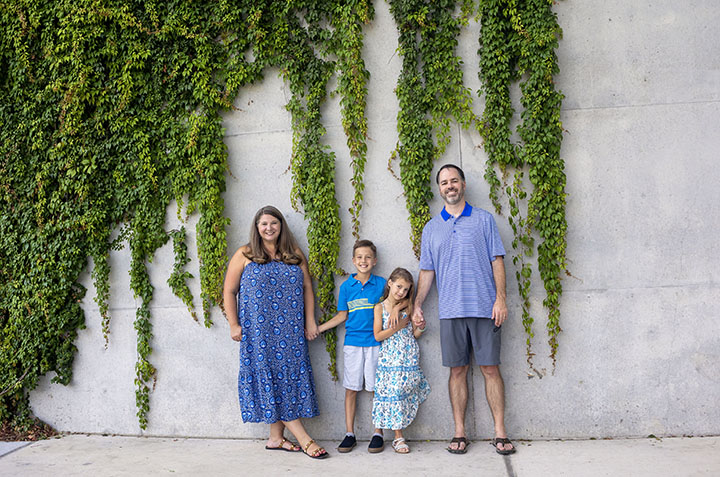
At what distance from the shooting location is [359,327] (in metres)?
3.90

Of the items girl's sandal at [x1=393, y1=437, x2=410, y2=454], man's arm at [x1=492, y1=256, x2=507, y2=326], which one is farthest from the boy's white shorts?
man's arm at [x1=492, y1=256, x2=507, y2=326]

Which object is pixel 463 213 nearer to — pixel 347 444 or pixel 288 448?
pixel 347 444

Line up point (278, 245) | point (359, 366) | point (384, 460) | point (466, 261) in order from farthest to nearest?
point (278, 245)
point (359, 366)
point (466, 261)
point (384, 460)

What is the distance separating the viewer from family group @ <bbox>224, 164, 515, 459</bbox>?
3.73 m

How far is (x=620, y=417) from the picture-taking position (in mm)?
3859

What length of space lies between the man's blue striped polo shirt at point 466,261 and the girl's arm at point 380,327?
0.91ft

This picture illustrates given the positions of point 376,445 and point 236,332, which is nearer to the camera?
point 376,445

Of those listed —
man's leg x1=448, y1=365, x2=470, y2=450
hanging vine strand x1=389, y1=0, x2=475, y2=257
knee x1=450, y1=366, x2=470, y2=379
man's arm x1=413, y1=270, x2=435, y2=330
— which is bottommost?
man's leg x1=448, y1=365, x2=470, y2=450

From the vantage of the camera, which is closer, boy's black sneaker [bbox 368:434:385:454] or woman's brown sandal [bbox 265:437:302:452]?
boy's black sneaker [bbox 368:434:385:454]

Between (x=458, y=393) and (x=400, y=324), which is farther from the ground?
(x=400, y=324)

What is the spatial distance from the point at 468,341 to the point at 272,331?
1.36m

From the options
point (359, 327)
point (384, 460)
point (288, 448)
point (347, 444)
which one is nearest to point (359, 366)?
point (359, 327)

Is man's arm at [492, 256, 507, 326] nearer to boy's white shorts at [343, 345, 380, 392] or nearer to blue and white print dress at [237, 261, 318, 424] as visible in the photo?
boy's white shorts at [343, 345, 380, 392]

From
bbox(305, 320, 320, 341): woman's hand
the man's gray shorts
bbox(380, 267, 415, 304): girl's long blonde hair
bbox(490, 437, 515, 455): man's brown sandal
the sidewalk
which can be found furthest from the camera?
bbox(305, 320, 320, 341): woman's hand
